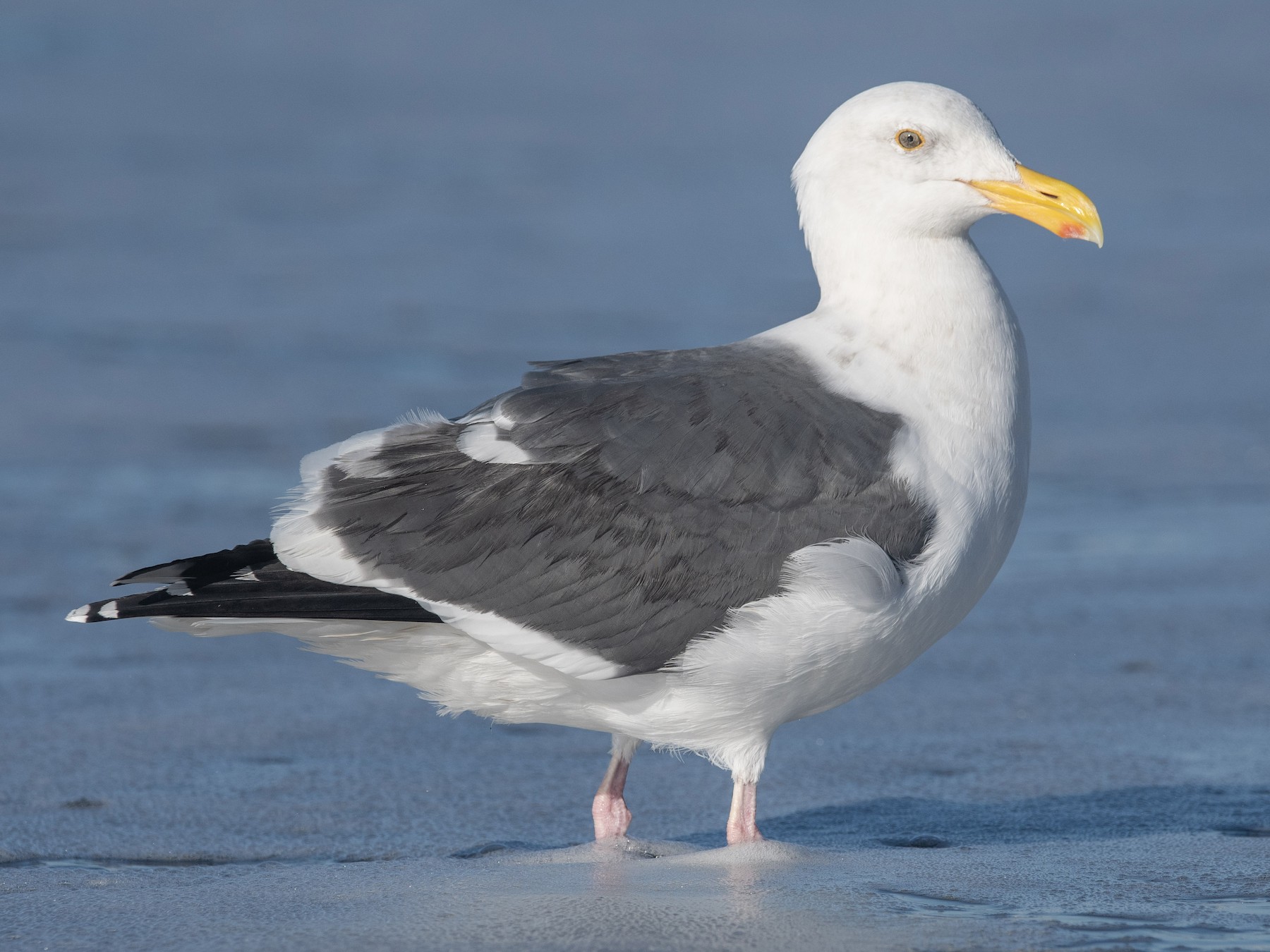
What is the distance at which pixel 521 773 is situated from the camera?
203 inches

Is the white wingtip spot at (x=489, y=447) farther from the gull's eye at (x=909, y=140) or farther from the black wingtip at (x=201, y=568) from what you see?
the gull's eye at (x=909, y=140)

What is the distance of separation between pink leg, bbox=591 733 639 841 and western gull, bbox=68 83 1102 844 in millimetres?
236

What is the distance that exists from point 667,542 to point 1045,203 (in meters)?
1.36

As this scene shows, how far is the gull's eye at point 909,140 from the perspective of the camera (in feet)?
15.1

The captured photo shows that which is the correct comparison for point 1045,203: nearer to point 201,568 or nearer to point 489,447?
point 489,447

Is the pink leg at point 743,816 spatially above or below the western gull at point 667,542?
below

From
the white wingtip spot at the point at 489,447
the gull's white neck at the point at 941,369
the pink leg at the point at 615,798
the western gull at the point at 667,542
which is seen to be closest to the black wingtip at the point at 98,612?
the western gull at the point at 667,542

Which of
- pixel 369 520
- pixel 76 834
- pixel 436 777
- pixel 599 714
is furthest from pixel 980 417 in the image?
pixel 76 834

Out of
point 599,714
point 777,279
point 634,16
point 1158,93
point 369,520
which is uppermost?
point 634,16

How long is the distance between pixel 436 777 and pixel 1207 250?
864 centimetres

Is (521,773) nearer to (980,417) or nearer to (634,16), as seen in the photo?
(980,417)

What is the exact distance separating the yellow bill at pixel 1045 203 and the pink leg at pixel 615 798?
1.71 m

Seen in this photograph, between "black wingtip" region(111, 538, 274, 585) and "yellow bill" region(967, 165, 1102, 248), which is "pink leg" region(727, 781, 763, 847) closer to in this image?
"black wingtip" region(111, 538, 274, 585)

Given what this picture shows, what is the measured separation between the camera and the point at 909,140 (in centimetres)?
461
